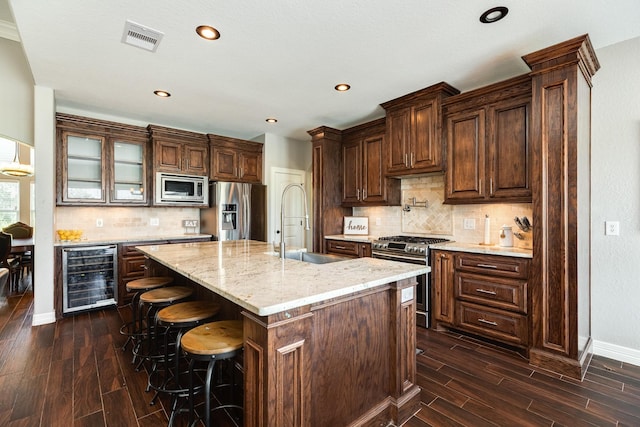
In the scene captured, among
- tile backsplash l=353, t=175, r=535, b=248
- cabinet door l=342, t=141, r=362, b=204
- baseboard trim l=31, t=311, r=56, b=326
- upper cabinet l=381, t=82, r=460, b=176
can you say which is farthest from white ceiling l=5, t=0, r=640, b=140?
baseboard trim l=31, t=311, r=56, b=326

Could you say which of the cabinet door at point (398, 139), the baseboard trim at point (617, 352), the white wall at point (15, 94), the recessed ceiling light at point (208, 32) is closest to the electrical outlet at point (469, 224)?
the cabinet door at point (398, 139)

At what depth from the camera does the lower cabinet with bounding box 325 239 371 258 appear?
154 inches

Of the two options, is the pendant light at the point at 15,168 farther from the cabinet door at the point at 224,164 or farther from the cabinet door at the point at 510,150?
the cabinet door at the point at 510,150

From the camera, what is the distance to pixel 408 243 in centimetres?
339

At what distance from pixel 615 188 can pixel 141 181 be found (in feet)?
17.5

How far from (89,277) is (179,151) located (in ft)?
6.62

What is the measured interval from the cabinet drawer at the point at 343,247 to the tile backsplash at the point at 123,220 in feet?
7.72

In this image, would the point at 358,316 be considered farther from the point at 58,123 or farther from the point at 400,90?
the point at 58,123

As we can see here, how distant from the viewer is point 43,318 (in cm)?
331

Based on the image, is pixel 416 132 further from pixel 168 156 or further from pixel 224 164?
pixel 168 156

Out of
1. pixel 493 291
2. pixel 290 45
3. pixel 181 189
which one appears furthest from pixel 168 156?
pixel 493 291

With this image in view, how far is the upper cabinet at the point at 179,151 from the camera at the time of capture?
4309mm

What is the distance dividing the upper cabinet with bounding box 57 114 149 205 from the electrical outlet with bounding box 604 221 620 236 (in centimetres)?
520

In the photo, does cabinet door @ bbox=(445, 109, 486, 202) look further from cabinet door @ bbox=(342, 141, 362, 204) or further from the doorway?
the doorway
